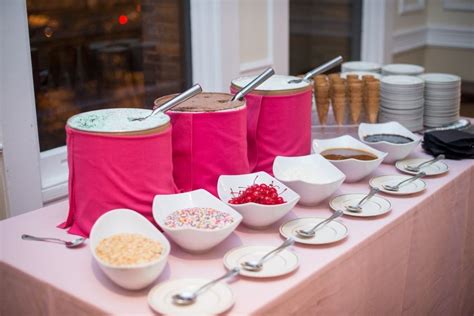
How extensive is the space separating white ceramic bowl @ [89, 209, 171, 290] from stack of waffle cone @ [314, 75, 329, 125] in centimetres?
86

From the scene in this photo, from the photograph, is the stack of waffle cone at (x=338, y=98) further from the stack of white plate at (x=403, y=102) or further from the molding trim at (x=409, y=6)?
the molding trim at (x=409, y=6)

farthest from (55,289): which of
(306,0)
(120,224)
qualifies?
(306,0)

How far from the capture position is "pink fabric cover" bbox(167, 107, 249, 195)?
1.29m

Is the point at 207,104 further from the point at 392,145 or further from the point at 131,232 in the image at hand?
the point at 392,145

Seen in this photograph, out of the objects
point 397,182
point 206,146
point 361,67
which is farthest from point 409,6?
point 206,146

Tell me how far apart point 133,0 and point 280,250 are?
140 cm

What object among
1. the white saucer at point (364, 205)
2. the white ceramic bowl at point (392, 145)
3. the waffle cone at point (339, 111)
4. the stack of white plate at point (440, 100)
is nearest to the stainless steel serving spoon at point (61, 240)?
the white saucer at point (364, 205)

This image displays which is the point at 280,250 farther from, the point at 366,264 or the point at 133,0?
the point at 133,0

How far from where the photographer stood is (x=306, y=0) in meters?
3.13

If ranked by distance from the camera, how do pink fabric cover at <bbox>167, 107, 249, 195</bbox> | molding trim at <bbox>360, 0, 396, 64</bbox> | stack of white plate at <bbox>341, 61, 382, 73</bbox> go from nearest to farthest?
pink fabric cover at <bbox>167, 107, 249, 195</bbox>, stack of white plate at <bbox>341, 61, 382, 73</bbox>, molding trim at <bbox>360, 0, 396, 64</bbox>

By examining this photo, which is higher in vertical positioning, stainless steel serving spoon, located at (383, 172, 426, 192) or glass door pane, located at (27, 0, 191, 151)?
glass door pane, located at (27, 0, 191, 151)

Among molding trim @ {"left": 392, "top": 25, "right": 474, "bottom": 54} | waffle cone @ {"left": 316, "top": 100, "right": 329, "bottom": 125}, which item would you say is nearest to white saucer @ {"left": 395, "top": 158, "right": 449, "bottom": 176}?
waffle cone @ {"left": 316, "top": 100, "right": 329, "bottom": 125}

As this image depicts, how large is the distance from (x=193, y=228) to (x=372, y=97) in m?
0.96

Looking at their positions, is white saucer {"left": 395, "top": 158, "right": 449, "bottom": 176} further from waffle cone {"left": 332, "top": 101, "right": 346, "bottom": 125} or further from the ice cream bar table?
waffle cone {"left": 332, "top": 101, "right": 346, "bottom": 125}
